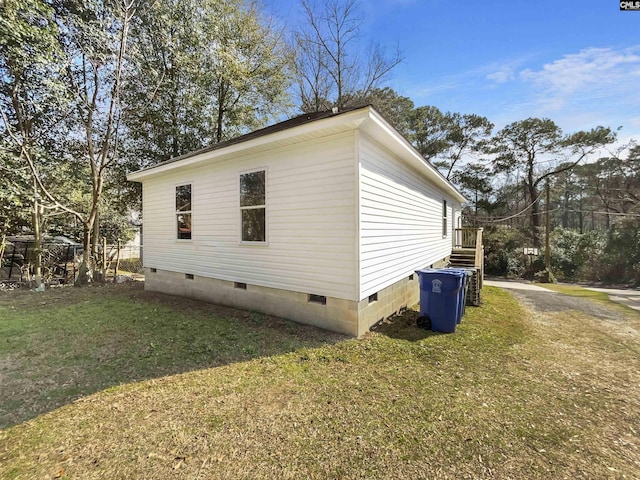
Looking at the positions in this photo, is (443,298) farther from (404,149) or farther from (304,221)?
(404,149)

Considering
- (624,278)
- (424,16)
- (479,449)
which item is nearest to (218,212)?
(479,449)

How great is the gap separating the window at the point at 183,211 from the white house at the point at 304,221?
3 cm

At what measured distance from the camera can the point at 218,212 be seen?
6246 mm

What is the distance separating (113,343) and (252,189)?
3.36 metres

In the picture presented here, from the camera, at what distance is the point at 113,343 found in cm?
419

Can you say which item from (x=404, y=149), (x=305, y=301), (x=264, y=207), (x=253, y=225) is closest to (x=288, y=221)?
(x=264, y=207)

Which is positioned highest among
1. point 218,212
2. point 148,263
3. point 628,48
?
point 628,48

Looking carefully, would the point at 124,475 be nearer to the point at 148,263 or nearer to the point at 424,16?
the point at 148,263

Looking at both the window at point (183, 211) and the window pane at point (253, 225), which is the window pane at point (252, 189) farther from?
the window at point (183, 211)

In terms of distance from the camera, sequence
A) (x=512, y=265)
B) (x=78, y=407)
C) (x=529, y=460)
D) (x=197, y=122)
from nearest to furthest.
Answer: (x=529, y=460), (x=78, y=407), (x=197, y=122), (x=512, y=265)

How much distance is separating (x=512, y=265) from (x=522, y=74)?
14.9 m

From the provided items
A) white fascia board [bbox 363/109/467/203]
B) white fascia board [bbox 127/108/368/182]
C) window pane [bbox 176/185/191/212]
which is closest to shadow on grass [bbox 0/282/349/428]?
window pane [bbox 176/185/191/212]

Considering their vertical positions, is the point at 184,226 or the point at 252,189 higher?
the point at 252,189

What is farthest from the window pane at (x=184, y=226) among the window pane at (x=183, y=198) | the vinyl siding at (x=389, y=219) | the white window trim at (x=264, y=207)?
the vinyl siding at (x=389, y=219)
